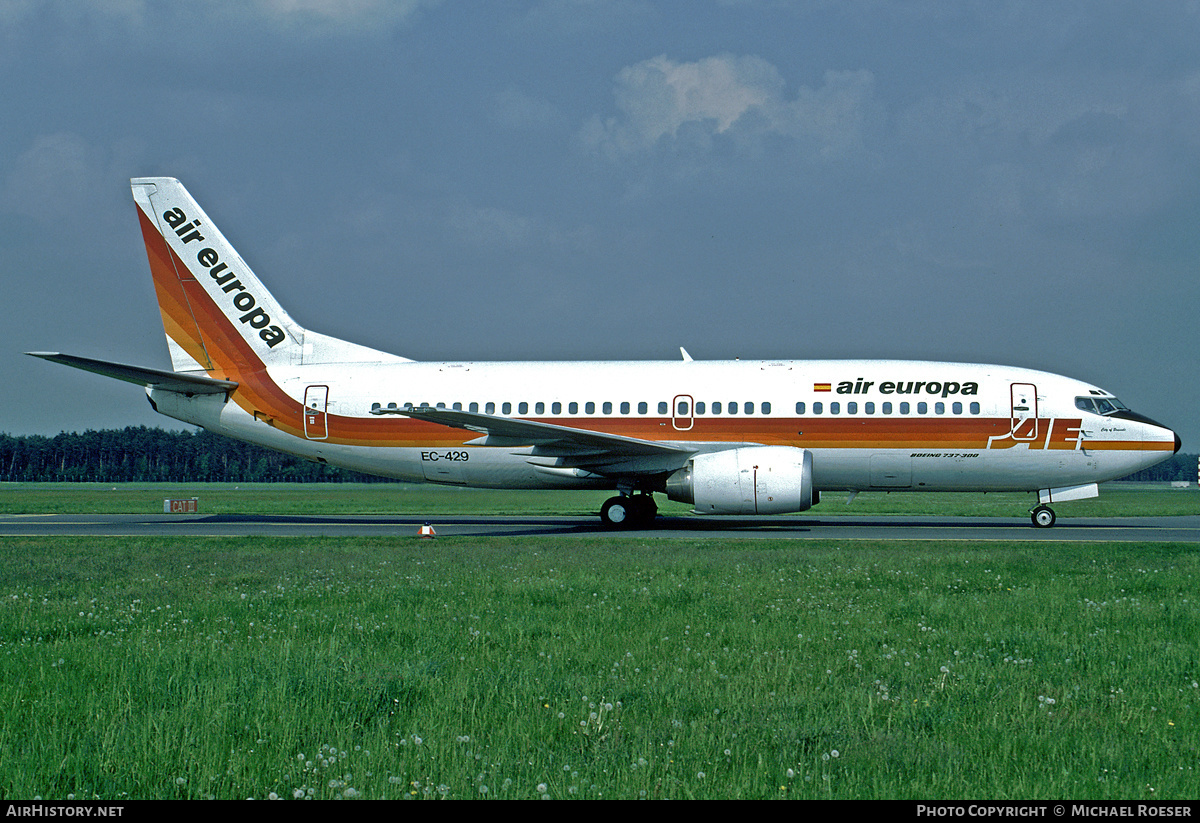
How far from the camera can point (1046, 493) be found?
77.0ft

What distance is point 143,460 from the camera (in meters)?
114

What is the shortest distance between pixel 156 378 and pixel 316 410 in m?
4.11

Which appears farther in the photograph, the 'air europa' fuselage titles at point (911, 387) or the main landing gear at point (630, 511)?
the main landing gear at point (630, 511)

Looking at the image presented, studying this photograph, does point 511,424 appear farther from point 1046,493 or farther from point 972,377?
point 1046,493

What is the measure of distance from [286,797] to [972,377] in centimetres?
2142

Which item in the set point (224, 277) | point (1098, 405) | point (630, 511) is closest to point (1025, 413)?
point (1098, 405)

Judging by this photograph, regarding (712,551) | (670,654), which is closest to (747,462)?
(712,551)

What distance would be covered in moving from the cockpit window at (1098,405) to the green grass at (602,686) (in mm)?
11189

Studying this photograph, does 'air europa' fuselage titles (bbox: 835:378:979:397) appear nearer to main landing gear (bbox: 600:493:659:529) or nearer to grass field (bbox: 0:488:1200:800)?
main landing gear (bbox: 600:493:659:529)

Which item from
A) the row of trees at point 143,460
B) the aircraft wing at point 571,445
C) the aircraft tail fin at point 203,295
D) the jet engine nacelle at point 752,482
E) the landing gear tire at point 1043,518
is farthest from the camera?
the row of trees at point 143,460

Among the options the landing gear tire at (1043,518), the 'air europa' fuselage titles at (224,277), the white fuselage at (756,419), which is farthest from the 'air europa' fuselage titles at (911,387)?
the 'air europa' fuselage titles at (224,277)

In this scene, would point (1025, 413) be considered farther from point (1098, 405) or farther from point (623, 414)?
point (623, 414)

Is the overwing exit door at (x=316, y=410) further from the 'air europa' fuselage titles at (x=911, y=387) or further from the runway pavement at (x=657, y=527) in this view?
the 'air europa' fuselage titles at (x=911, y=387)

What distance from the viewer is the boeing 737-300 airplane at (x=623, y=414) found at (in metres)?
22.2
